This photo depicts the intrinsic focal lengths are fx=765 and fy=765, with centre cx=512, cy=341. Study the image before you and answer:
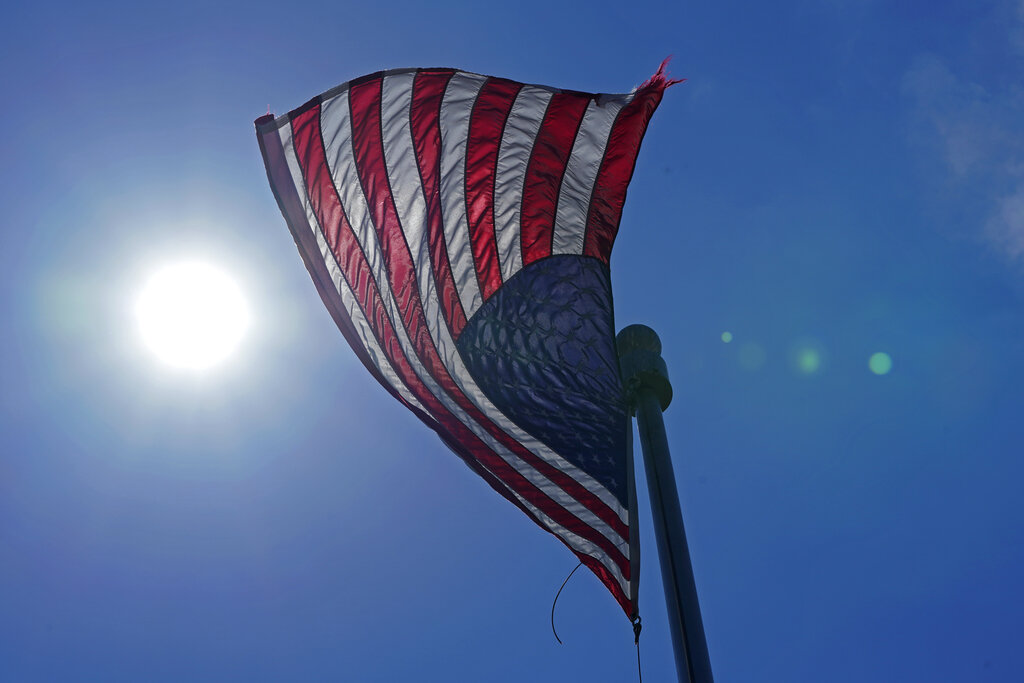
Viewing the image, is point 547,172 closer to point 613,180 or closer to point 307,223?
point 613,180

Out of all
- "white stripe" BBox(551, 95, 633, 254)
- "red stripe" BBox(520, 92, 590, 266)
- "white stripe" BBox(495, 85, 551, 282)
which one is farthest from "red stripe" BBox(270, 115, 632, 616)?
"white stripe" BBox(551, 95, 633, 254)

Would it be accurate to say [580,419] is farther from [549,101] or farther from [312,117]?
[312,117]

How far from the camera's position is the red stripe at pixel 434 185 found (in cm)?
796

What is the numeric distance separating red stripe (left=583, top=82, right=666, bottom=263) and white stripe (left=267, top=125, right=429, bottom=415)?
8.27ft

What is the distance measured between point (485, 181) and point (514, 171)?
32 centimetres

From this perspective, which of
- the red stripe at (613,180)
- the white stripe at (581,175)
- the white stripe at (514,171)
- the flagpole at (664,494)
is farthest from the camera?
the white stripe at (514,171)

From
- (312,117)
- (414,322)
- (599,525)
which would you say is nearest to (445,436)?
(414,322)

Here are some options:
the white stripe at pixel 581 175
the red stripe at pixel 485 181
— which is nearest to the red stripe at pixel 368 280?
the red stripe at pixel 485 181

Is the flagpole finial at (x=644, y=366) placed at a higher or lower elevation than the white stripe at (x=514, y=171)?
lower

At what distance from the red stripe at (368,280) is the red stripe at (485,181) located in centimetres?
77

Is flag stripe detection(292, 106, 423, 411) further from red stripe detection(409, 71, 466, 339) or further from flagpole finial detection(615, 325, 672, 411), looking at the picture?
flagpole finial detection(615, 325, 672, 411)

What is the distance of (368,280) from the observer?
26.6ft

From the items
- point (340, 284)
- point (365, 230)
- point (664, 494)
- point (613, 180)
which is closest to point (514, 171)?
point (613, 180)

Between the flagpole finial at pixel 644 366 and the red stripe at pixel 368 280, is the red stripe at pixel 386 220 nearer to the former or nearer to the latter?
the red stripe at pixel 368 280
